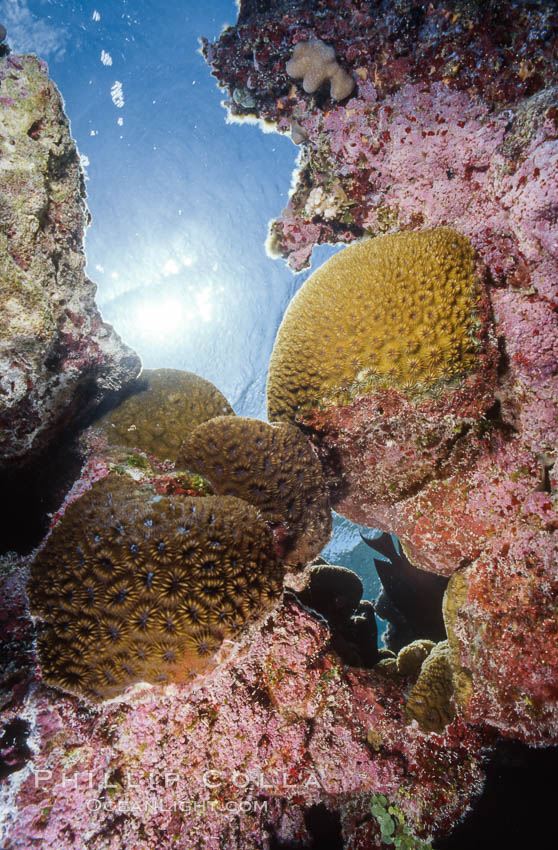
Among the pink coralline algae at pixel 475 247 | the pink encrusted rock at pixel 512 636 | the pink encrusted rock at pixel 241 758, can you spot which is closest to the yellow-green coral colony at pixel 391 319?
the pink coralline algae at pixel 475 247

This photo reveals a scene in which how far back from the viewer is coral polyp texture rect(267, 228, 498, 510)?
3.19 meters

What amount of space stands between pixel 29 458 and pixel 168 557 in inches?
84.2

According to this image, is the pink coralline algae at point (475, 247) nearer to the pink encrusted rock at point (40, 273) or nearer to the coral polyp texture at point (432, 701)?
the coral polyp texture at point (432, 701)

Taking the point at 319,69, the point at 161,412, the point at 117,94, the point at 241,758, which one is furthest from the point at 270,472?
the point at 117,94

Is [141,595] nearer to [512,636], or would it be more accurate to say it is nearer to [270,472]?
[270,472]

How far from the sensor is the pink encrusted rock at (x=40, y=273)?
291cm

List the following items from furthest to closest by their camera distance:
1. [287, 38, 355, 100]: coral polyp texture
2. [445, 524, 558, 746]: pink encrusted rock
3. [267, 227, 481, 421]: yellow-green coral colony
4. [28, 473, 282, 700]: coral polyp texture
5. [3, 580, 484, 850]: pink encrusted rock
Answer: [287, 38, 355, 100]: coral polyp texture → [267, 227, 481, 421]: yellow-green coral colony → [445, 524, 558, 746]: pink encrusted rock → [3, 580, 484, 850]: pink encrusted rock → [28, 473, 282, 700]: coral polyp texture

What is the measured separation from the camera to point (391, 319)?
10.7ft

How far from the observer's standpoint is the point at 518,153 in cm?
298

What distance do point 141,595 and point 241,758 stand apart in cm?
201

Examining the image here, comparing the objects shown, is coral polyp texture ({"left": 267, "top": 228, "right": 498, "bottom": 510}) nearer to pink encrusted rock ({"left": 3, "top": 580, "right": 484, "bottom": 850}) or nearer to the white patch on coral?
pink encrusted rock ({"left": 3, "top": 580, "right": 484, "bottom": 850})

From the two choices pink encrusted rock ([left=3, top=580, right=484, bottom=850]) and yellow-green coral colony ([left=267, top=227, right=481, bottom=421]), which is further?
yellow-green coral colony ([left=267, top=227, right=481, bottom=421])

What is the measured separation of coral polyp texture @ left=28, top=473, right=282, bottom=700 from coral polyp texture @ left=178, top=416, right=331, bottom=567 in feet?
3.01

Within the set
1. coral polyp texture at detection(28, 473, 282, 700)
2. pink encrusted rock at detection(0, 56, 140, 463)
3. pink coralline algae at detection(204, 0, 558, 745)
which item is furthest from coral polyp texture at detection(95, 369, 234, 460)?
coral polyp texture at detection(28, 473, 282, 700)
